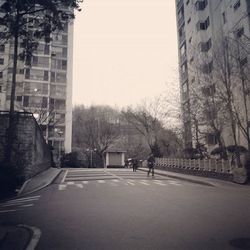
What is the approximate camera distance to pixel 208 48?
132 feet

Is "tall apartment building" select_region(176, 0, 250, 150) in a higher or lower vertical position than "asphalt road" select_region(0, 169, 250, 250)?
higher

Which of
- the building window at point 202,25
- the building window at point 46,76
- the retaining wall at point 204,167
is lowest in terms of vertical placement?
the retaining wall at point 204,167

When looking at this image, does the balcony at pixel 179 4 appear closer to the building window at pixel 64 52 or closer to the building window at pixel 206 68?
the building window at pixel 64 52

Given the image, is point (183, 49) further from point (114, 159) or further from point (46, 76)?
point (46, 76)

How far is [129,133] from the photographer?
242 feet

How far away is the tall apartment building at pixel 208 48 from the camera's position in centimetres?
2425

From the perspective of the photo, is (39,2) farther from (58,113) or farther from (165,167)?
(58,113)

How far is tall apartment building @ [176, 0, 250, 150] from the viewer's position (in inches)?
955

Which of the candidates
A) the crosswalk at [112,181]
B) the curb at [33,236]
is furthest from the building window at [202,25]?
the curb at [33,236]

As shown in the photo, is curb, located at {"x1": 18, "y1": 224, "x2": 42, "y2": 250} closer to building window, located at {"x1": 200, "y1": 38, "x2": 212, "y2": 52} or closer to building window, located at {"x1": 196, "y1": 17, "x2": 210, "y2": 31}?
building window, located at {"x1": 200, "y1": 38, "x2": 212, "y2": 52}

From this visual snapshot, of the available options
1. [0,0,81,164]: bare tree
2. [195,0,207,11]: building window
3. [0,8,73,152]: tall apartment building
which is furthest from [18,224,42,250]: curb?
[0,8,73,152]: tall apartment building

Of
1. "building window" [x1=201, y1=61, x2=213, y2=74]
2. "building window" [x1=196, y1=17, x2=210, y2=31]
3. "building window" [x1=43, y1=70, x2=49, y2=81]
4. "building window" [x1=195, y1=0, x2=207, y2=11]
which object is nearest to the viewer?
"building window" [x1=201, y1=61, x2=213, y2=74]

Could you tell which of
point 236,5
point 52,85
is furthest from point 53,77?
point 236,5

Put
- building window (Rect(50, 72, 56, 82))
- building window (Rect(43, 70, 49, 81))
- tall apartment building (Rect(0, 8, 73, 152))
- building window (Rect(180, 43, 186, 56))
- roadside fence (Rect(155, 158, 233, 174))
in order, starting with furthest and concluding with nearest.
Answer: building window (Rect(50, 72, 56, 82))
building window (Rect(43, 70, 49, 81))
tall apartment building (Rect(0, 8, 73, 152))
building window (Rect(180, 43, 186, 56))
roadside fence (Rect(155, 158, 233, 174))
